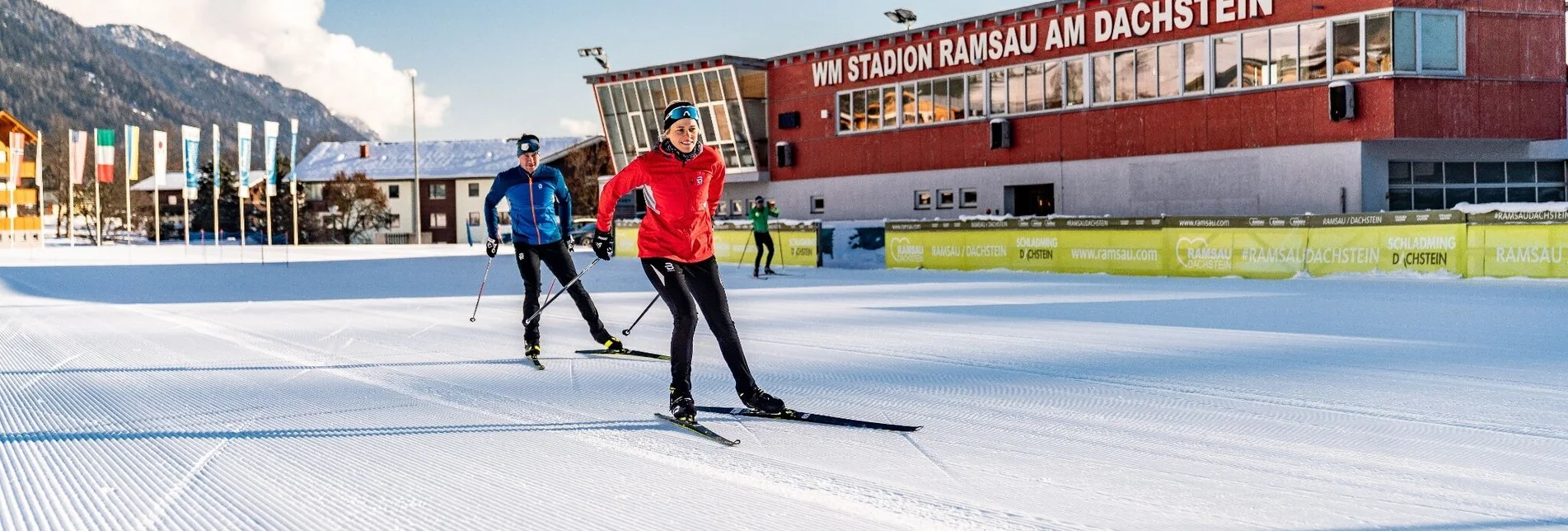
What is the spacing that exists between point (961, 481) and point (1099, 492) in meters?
0.53

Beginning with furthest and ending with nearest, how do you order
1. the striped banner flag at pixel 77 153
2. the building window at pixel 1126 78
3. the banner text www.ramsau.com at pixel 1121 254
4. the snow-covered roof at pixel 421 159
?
1. the snow-covered roof at pixel 421 159
2. the striped banner flag at pixel 77 153
3. the building window at pixel 1126 78
4. the banner text www.ramsau.com at pixel 1121 254

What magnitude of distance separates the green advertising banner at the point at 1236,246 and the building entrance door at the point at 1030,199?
1361cm

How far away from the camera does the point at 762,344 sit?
34.7 ft

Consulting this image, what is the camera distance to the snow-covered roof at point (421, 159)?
85.6m

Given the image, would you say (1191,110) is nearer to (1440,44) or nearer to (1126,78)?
(1126,78)

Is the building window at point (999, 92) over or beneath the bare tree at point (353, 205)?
over

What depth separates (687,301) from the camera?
20.5 ft

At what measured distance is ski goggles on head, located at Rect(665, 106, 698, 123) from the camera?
6055 mm

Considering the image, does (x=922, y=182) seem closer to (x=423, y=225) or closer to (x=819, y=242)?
(x=819, y=242)

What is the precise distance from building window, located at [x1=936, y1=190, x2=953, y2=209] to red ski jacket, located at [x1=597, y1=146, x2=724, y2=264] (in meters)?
32.1

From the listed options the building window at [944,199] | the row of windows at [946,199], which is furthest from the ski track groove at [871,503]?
the building window at [944,199]

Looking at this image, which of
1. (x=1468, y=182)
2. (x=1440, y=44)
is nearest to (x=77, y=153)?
(x=1440, y=44)

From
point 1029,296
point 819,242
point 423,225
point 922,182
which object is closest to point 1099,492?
point 1029,296

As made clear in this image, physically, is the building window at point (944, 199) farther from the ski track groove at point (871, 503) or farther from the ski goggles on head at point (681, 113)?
the ski track groove at point (871, 503)
